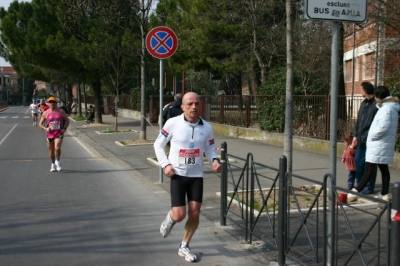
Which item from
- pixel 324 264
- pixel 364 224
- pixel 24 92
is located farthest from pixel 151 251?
pixel 24 92

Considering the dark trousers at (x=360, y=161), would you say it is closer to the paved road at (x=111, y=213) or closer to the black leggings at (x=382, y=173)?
the black leggings at (x=382, y=173)

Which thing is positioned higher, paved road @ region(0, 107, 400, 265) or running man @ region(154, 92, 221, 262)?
running man @ region(154, 92, 221, 262)

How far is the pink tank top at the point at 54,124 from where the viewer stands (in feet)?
35.6

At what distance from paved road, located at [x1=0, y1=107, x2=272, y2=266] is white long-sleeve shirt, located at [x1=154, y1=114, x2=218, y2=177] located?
39.3 inches

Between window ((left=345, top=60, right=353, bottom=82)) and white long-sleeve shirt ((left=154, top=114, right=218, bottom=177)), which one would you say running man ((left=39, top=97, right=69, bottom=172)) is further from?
window ((left=345, top=60, right=353, bottom=82))

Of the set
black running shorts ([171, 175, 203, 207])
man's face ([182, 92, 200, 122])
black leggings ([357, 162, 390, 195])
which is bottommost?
black leggings ([357, 162, 390, 195])

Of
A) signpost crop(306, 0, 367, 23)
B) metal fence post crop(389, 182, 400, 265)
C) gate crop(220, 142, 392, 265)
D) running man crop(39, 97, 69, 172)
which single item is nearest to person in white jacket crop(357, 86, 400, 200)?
gate crop(220, 142, 392, 265)

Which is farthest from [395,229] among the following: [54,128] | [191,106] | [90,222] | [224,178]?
[54,128]

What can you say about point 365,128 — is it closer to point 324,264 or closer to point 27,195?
point 324,264

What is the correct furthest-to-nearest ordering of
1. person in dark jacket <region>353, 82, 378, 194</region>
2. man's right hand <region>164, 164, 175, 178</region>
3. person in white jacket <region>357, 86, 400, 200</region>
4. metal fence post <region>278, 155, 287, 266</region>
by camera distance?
person in dark jacket <region>353, 82, 378, 194</region> → person in white jacket <region>357, 86, 400, 200</region> → man's right hand <region>164, 164, 175, 178</region> → metal fence post <region>278, 155, 287, 266</region>

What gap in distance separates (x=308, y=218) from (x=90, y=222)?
3247mm

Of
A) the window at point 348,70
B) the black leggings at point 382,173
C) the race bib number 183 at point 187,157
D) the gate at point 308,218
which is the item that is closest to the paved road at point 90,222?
the gate at point 308,218

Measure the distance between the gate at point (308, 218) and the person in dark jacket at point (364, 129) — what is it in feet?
8.13

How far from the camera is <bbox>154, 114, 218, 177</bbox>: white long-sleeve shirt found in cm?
487
